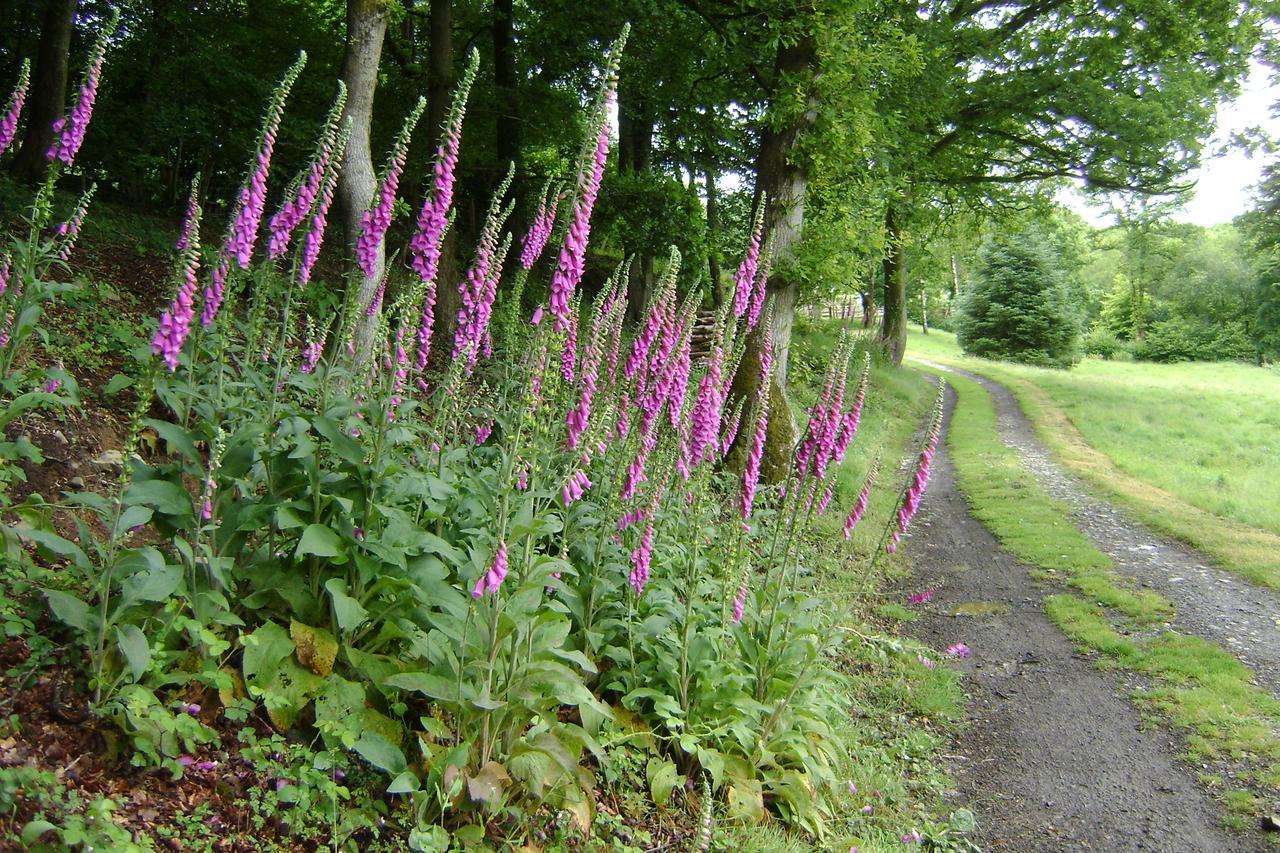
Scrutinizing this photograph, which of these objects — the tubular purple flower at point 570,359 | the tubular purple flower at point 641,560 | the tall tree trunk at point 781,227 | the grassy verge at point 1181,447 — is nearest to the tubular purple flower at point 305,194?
the tubular purple flower at point 570,359

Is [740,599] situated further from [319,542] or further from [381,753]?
[319,542]

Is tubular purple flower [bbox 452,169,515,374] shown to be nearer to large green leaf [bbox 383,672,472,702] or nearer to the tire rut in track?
A: large green leaf [bbox 383,672,472,702]

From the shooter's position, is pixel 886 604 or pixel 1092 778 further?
pixel 886 604

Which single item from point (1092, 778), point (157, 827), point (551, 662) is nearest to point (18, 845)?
point (157, 827)

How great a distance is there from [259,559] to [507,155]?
12611mm

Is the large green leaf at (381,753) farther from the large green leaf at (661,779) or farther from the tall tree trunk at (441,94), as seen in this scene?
the tall tree trunk at (441,94)

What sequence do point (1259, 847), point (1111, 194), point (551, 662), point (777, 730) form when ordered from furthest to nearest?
point (1111, 194) → point (1259, 847) → point (777, 730) → point (551, 662)

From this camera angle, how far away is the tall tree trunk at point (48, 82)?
1055 cm

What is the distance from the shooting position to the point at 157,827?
278 cm

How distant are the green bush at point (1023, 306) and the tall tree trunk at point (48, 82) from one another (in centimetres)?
4009

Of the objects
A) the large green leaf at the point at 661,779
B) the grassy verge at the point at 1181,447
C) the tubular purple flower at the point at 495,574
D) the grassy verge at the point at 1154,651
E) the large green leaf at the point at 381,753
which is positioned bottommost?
the grassy verge at the point at 1154,651

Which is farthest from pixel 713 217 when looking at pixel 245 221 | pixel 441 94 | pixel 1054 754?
pixel 245 221

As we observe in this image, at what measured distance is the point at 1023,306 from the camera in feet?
146

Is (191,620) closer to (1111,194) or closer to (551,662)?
(551,662)
